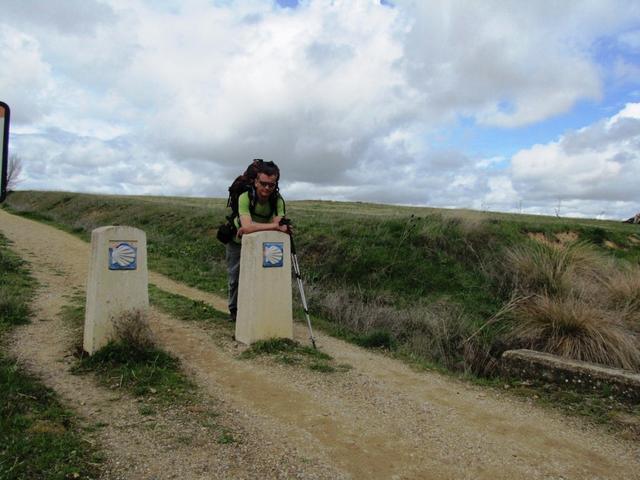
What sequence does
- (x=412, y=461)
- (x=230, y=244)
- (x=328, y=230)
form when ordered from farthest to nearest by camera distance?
(x=328, y=230) < (x=230, y=244) < (x=412, y=461)

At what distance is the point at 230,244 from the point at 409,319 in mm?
3562

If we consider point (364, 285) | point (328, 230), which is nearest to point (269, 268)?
point (364, 285)

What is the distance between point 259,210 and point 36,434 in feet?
13.2

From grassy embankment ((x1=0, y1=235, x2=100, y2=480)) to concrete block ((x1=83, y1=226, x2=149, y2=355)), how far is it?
2.87 ft

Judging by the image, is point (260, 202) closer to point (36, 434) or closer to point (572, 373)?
point (36, 434)

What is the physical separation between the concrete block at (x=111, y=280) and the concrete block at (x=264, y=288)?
1303mm

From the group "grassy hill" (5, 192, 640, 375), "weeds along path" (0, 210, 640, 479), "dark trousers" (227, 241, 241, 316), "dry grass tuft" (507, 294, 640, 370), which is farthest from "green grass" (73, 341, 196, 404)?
"dry grass tuft" (507, 294, 640, 370)

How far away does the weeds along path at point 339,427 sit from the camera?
3.86 meters

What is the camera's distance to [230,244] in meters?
7.70

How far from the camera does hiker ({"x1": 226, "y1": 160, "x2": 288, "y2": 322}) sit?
6.79 metres

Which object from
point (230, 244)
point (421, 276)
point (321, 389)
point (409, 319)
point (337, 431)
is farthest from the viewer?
point (421, 276)

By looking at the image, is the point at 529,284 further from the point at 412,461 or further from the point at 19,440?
the point at 19,440

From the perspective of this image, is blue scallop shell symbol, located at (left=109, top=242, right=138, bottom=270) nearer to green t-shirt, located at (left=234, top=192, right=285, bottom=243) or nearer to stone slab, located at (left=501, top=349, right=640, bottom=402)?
green t-shirt, located at (left=234, top=192, right=285, bottom=243)

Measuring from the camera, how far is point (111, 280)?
5852 millimetres
